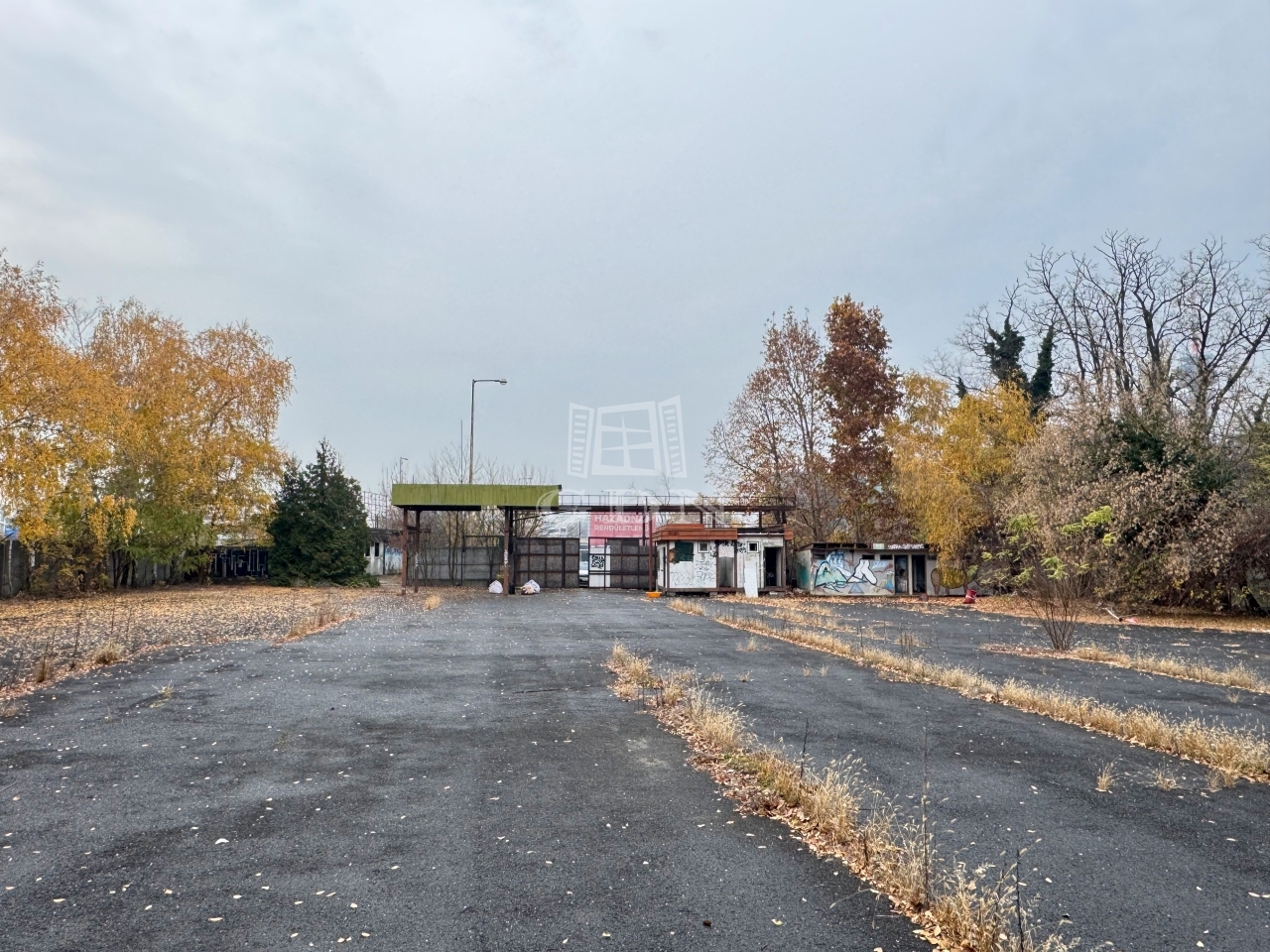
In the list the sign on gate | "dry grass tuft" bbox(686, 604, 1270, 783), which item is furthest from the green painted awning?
"dry grass tuft" bbox(686, 604, 1270, 783)

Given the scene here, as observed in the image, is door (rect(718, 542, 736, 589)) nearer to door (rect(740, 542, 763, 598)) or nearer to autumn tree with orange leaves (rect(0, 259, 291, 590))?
door (rect(740, 542, 763, 598))

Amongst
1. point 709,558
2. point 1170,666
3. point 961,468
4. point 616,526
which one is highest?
point 961,468

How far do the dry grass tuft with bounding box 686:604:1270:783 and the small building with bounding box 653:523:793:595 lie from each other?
17.3 meters

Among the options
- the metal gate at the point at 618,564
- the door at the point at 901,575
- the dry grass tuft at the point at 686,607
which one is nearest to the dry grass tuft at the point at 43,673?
the dry grass tuft at the point at 686,607

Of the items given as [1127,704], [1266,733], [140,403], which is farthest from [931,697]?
[140,403]

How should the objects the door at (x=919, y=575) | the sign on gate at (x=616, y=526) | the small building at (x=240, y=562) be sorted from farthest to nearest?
1. the small building at (x=240, y=562)
2. the sign on gate at (x=616, y=526)
3. the door at (x=919, y=575)

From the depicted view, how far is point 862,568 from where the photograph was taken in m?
32.6

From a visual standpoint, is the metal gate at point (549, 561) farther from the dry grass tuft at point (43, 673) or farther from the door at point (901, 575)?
the dry grass tuft at point (43, 673)

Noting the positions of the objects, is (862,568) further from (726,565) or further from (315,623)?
(315,623)

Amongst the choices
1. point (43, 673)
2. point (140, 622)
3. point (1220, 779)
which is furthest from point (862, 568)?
point (43, 673)

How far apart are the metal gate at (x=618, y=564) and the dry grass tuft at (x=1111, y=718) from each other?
21.7m

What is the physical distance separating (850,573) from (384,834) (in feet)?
96.9

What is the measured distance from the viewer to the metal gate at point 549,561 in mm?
34688

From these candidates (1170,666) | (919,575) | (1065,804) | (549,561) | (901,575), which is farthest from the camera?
(549,561)
